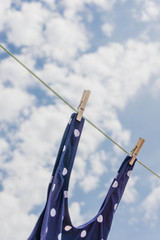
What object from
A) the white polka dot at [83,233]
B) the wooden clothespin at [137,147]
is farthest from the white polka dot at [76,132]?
the white polka dot at [83,233]

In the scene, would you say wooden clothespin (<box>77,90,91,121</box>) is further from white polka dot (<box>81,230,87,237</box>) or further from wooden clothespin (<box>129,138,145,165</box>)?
white polka dot (<box>81,230,87,237</box>)

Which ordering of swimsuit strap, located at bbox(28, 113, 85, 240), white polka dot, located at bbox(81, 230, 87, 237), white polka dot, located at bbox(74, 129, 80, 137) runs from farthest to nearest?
white polka dot, located at bbox(74, 129, 80, 137) → white polka dot, located at bbox(81, 230, 87, 237) → swimsuit strap, located at bbox(28, 113, 85, 240)

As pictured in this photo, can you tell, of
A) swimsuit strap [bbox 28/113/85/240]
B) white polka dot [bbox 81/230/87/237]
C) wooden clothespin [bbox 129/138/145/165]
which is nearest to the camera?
swimsuit strap [bbox 28/113/85/240]

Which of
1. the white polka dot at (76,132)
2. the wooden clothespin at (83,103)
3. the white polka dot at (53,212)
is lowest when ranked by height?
the white polka dot at (53,212)

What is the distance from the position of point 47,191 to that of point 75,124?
1.88 feet

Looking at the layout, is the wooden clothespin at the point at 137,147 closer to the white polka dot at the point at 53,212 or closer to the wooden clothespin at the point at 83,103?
the wooden clothespin at the point at 83,103

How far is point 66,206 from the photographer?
2.57 m

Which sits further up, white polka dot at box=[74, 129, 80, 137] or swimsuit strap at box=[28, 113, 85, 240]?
white polka dot at box=[74, 129, 80, 137]

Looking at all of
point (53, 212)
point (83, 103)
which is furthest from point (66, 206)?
point (83, 103)

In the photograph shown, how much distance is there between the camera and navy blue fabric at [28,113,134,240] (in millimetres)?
2436

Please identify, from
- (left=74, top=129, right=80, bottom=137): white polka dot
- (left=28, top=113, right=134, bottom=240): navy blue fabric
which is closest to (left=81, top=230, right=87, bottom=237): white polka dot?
(left=28, top=113, right=134, bottom=240): navy blue fabric

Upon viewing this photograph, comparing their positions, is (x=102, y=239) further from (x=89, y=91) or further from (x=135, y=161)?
(x=89, y=91)

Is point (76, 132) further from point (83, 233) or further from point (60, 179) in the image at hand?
point (83, 233)

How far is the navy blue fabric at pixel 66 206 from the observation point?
2.44 metres
